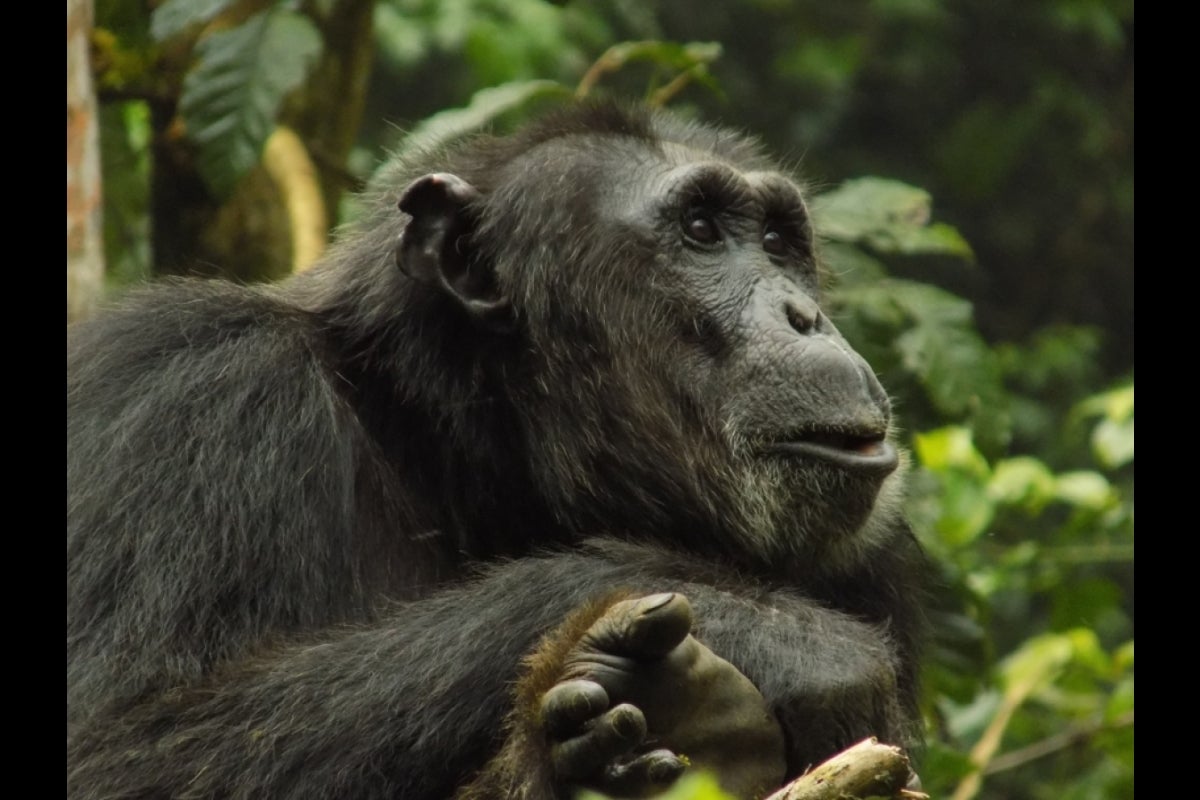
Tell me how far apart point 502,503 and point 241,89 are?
5.53 ft

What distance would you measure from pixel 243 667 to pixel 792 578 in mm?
1418

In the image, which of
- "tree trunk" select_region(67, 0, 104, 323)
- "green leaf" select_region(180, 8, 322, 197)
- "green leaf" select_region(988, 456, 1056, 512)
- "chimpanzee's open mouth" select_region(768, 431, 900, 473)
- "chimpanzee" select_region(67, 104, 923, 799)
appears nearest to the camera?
"chimpanzee" select_region(67, 104, 923, 799)

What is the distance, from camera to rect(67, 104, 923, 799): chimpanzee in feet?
11.4

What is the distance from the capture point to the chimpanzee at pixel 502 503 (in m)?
3.47

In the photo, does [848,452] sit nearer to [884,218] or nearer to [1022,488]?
[884,218]

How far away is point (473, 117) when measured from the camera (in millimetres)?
5488

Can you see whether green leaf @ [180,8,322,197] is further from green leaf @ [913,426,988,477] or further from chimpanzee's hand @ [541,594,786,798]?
green leaf @ [913,426,988,477]

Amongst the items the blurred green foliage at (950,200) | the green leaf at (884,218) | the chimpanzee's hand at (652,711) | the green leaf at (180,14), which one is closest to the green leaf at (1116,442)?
the blurred green foliage at (950,200)

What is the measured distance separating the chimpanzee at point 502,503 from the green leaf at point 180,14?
703 millimetres

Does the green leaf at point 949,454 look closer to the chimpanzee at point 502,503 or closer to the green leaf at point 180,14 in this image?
the chimpanzee at point 502,503

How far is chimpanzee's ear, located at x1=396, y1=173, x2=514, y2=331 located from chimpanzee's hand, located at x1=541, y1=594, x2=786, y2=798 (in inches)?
48.6

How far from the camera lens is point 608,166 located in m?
4.51

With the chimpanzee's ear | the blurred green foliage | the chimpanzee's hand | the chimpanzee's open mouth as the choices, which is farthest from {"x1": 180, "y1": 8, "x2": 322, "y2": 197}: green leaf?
the chimpanzee's hand

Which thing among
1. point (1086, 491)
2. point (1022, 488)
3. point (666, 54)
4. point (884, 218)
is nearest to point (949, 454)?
point (1022, 488)
